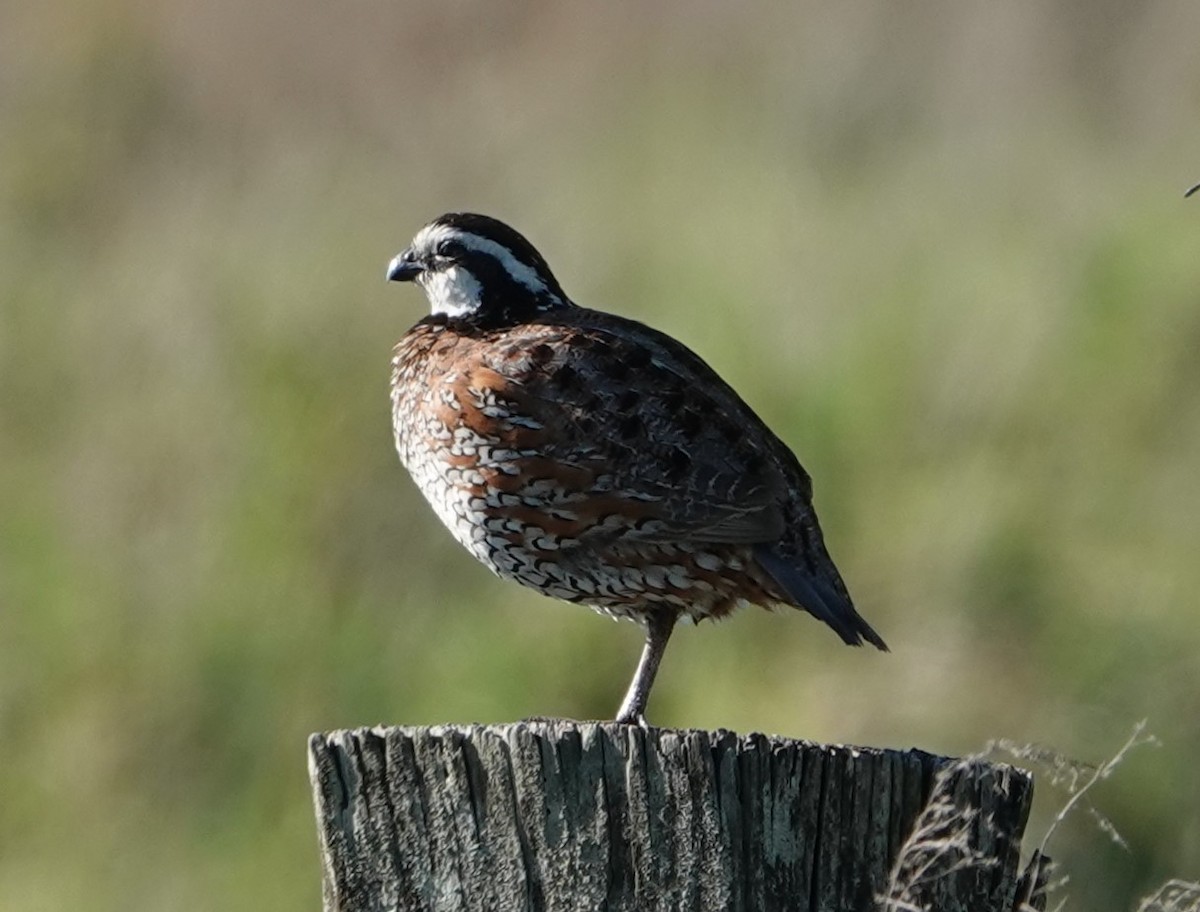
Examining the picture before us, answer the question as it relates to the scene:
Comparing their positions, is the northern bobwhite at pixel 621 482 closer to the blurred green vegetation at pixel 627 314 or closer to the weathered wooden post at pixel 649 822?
the weathered wooden post at pixel 649 822

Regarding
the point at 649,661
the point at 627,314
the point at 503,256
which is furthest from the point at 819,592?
the point at 627,314

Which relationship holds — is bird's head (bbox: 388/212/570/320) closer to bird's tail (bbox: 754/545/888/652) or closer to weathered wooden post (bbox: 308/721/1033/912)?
bird's tail (bbox: 754/545/888/652)

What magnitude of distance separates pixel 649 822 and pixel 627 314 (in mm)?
5463

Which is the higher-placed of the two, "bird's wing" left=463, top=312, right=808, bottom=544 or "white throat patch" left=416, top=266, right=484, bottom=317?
"white throat patch" left=416, top=266, right=484, bottom=317

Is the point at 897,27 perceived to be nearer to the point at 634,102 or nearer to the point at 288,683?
the point at 634,102

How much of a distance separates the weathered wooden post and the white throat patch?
2.21 m

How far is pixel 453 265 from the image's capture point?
18.7 ft

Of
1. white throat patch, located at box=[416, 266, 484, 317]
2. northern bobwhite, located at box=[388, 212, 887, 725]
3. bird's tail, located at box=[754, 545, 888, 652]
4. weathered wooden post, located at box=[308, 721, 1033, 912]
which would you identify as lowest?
weathered wooden post, located at box=[308, 721, 1033, 912]

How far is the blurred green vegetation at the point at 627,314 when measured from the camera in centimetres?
730

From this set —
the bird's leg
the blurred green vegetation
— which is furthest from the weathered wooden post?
the blurred green vegetation

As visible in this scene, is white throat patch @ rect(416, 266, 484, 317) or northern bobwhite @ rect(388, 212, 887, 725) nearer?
northern bobwhite @ rect(388, 212, 887, 725)

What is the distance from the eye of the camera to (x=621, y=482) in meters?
5.07

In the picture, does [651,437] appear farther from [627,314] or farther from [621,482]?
[627,314]

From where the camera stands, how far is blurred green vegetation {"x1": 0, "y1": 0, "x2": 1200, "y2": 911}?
7305mm
